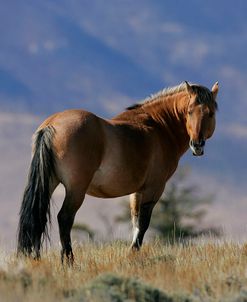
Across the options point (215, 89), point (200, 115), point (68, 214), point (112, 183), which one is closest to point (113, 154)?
point (112, 183)

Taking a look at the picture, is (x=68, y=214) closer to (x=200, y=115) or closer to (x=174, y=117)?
(x=200, y=115)

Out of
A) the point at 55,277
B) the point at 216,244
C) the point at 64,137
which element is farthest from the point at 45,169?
the point at 216,244

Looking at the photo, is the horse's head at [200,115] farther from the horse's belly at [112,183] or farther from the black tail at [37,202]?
the black tail at [37,202]

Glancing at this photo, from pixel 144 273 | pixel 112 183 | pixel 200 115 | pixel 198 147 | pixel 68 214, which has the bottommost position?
pixel 144 273

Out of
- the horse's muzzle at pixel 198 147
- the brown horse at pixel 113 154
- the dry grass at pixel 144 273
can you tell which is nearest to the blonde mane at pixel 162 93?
the brown horse at pixel 113 154

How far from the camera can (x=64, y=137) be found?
8953 mm

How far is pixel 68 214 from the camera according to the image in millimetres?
9047

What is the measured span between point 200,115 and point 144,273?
3097mm

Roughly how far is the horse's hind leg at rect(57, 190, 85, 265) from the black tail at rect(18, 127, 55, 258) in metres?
0.25

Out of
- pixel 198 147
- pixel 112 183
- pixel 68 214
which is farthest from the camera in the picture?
pixel 198 147

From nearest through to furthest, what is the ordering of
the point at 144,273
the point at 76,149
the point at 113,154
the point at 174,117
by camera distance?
the point at 144,273
the point at 76,149
the point at 113,154
the point at 174,117

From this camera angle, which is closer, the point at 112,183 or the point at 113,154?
the point at 113,154

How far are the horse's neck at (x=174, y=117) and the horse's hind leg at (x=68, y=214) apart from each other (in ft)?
7.64

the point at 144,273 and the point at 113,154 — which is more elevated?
the point at 113,154
